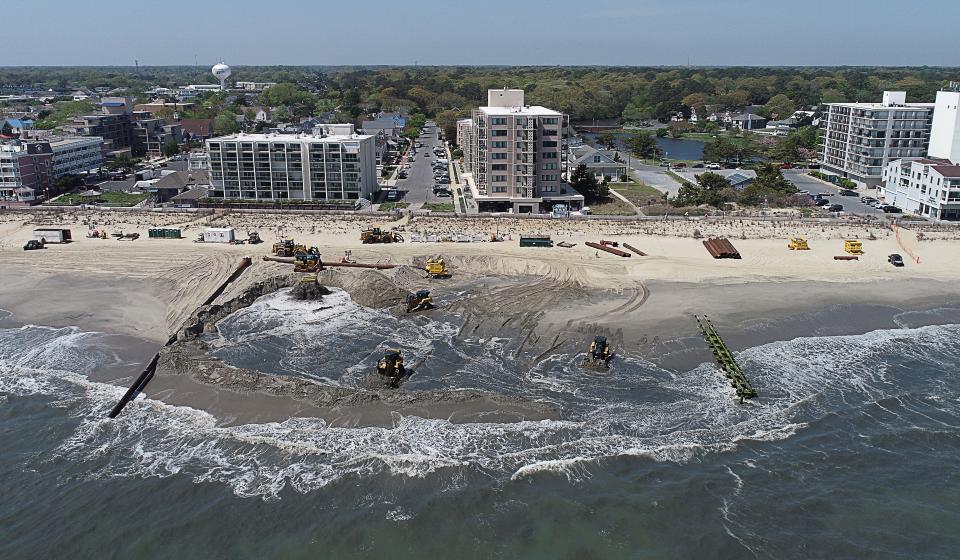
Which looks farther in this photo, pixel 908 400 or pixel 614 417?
pixel 908 400

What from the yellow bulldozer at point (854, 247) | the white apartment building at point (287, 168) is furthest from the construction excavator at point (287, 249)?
the yellow bulldozer at point (854, 247)

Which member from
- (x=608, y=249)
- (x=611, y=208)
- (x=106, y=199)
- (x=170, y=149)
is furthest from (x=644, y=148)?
(x=106, y=199)

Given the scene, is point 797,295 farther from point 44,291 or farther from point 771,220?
point 44,291

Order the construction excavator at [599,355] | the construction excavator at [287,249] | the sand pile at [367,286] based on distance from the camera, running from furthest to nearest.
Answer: the construction excavator at [287,249]
the sand pile at [367,286]
the construction excavator at [599,355]

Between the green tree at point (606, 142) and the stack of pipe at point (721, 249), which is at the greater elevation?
the green tree at point (606, 142)

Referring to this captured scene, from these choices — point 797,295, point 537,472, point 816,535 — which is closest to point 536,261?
point 797,295

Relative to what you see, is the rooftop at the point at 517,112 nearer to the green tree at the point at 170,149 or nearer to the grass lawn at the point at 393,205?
the grass lawn at the point at 393,205

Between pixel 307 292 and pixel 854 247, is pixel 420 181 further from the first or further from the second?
pixel 854 247
